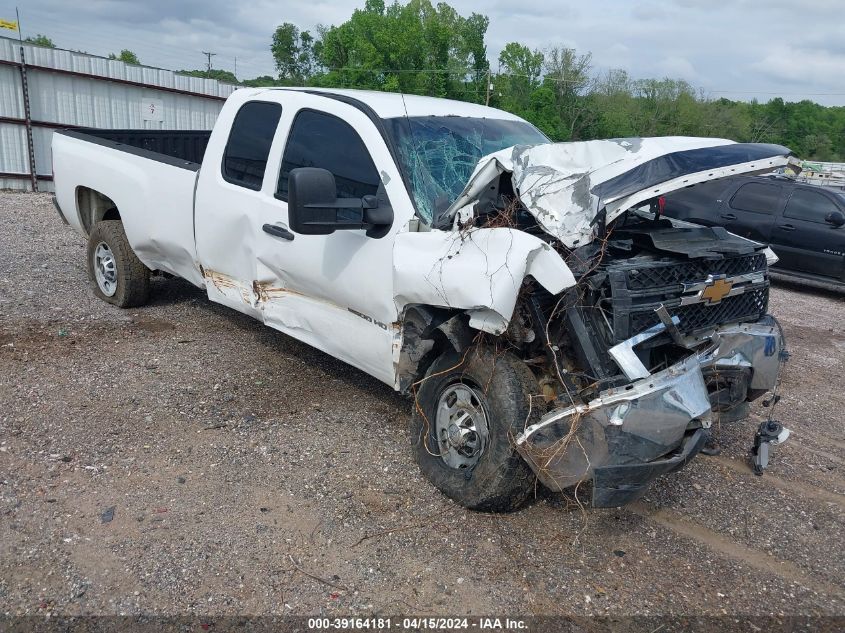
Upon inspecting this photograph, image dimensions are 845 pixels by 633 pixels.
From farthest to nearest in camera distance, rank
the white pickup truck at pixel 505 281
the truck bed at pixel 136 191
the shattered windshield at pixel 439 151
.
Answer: the truck bed at pixel 136 191 < the shattered windshield at pixel 439 151 < the white pickup truck at pixel 505 281

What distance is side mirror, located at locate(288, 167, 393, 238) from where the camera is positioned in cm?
350

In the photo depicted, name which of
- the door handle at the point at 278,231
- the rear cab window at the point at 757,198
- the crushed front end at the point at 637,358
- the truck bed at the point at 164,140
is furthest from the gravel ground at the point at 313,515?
the rear cab window at the point at 757,198

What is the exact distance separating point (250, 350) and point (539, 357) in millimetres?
2979

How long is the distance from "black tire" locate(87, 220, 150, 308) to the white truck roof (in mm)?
2095

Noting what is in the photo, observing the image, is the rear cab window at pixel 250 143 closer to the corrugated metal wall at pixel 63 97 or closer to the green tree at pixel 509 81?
the corrugated metal wall at pixel 63 97

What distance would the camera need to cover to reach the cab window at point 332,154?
409 cm

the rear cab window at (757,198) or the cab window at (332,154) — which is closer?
the cab window at (332,154)

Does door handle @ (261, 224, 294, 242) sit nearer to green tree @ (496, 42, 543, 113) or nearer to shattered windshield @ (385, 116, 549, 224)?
shattered windshield @ (385, 116, 549, 224)

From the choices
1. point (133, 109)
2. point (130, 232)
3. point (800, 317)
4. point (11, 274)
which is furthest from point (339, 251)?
point (133, 109)

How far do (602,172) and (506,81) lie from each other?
57352 mm

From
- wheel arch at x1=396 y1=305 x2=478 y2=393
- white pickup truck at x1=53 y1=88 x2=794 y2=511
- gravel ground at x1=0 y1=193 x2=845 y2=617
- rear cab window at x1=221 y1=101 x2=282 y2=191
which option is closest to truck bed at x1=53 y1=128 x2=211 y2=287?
rear cab window at x1=221 y1=101 x2=282 y2=191

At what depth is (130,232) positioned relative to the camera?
5.92 m

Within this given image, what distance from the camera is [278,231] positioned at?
4398mm

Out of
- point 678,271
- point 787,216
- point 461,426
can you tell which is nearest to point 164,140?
point 461,426
